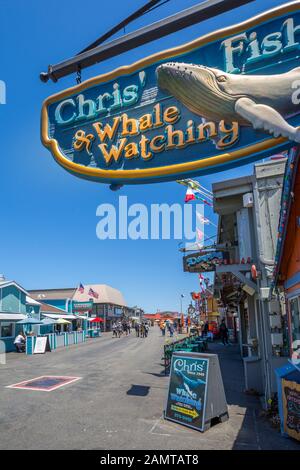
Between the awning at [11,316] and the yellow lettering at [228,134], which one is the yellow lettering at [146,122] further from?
the awning at [11,316]

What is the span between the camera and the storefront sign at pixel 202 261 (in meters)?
12.3

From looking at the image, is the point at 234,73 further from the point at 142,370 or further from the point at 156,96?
the point at 142,370

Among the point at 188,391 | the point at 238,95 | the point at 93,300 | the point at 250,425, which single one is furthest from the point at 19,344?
the point at 93,300

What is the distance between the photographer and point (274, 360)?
7.98m

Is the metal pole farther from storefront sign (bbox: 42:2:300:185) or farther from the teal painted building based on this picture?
the teal painted building

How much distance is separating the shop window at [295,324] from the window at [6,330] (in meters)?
22.8

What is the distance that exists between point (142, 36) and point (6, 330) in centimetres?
2635

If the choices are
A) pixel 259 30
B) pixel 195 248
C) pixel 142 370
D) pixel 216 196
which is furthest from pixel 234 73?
pixel 142 370

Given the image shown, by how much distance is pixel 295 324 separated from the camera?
24.6 feet

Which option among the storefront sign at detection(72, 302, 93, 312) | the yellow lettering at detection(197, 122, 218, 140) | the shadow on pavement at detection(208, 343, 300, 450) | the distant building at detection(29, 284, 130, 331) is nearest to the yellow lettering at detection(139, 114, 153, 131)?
the yellow lettering at detection(197, 122, 218, 140)

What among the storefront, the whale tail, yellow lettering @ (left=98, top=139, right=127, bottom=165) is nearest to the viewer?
the whale tail

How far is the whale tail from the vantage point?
2836mm

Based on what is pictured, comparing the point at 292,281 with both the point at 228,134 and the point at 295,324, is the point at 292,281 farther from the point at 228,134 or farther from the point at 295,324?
the point at 228,134
